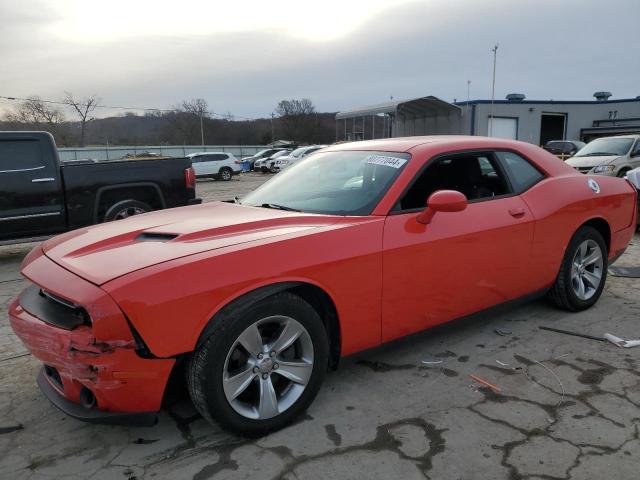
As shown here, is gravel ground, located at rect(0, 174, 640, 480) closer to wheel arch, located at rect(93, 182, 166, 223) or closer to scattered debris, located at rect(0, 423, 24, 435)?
scattered debris, located at rect(0, 423, 24, 435)

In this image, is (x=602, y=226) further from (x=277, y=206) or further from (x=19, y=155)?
(x=19, y=155)

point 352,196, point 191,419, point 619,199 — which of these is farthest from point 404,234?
point 619,199

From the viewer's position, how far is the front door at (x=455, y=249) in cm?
298

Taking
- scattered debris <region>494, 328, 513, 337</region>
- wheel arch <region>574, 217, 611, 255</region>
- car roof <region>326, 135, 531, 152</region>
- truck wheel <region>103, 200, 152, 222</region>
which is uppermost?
car roof <region>326, 135, 531, 152</region>

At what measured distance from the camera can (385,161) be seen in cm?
338

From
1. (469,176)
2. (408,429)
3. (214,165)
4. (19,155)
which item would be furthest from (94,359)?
(214,165)

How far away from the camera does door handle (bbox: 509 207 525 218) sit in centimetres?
359

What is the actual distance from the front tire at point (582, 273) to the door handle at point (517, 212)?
0.73 metres

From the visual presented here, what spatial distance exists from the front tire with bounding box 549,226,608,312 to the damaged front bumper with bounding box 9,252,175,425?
3264 mm

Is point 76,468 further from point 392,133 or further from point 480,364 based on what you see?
point 392,133

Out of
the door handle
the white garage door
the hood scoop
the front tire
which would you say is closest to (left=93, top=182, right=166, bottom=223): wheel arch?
the hood scoop

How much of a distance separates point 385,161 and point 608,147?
11.4 meters

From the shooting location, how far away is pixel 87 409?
236cm

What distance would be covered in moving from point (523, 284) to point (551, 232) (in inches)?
18.5
